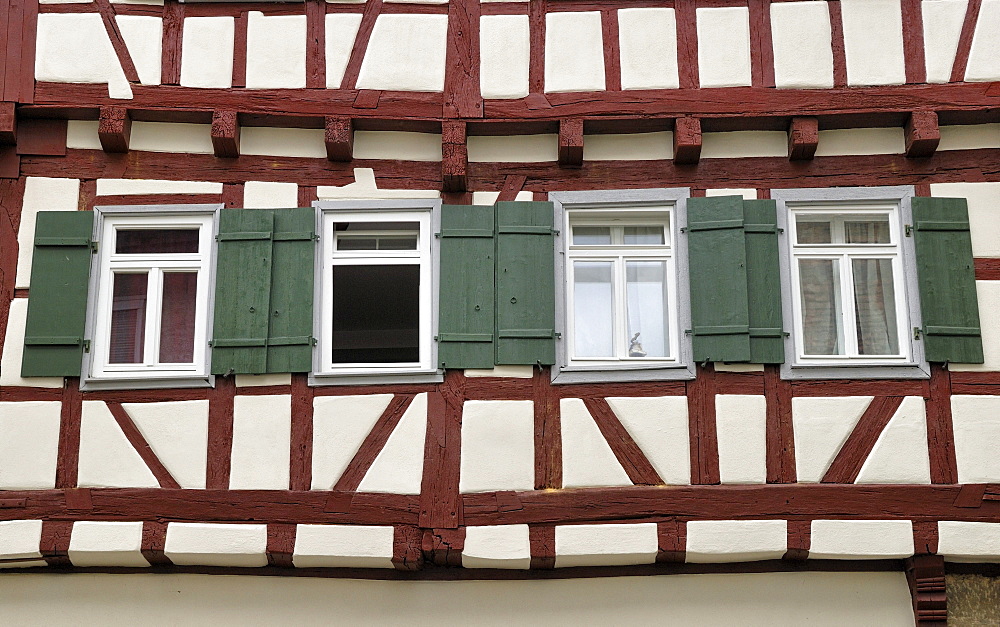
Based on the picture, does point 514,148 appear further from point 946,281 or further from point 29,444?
point 29,444

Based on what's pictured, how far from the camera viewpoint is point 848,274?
9719 millimetres

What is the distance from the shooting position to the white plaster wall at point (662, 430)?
923 cm

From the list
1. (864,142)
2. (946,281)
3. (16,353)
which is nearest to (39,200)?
(16,353)

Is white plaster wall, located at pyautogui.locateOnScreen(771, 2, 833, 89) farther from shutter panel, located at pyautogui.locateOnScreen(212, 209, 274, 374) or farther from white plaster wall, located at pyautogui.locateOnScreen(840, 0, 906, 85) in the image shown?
shutter panel, located at pyautogui.locateOnScreen(212, 209, 274, 374)

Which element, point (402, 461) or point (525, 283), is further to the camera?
point (525, 283)

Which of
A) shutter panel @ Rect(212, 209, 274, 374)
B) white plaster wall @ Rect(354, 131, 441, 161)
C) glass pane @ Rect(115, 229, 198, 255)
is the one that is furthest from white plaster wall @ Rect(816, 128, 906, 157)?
glass pane @ Rect(115, 229, 198, 255)

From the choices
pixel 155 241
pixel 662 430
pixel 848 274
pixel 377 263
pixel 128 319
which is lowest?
pixel 662 430

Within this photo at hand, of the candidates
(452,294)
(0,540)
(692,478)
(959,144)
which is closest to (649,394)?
(692,478)

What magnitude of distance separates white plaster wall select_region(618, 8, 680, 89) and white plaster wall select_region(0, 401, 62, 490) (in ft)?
16.0

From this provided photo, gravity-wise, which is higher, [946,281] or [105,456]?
[946,281]

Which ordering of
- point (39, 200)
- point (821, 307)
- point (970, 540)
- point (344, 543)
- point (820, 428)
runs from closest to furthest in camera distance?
point (970, 540) < point (344, 543) < point (820, 428) < point (821, 307) < point (39, 200)

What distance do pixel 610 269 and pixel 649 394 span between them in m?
1.07

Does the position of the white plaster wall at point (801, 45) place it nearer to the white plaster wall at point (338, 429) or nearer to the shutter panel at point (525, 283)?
the shutter panel at point (525, 283)

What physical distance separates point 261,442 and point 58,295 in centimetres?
187
